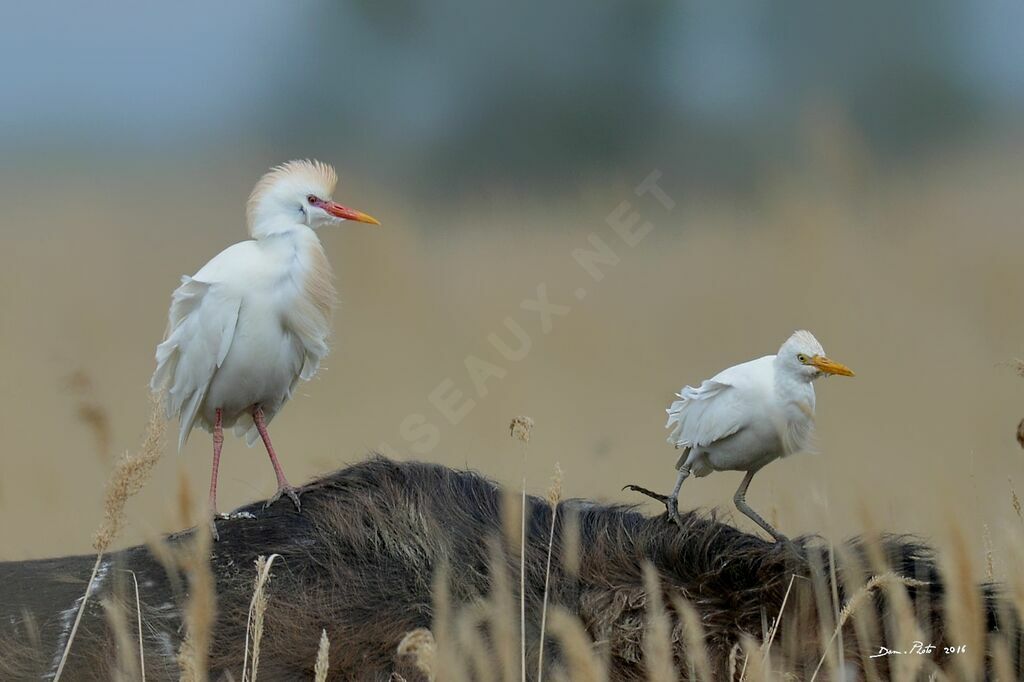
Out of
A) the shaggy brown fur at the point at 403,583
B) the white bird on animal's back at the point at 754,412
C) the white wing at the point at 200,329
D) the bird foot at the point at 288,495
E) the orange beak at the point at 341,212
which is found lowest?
the shaggy brown fur at the point at 403,583

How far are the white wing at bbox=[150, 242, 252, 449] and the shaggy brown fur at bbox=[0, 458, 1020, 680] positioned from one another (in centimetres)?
107

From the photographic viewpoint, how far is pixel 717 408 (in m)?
5.35

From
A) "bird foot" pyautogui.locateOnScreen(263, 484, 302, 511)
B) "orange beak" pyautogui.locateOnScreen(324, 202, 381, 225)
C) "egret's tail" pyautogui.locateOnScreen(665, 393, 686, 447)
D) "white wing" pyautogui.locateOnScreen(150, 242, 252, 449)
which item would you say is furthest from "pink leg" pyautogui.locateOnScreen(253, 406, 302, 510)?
"egret's tail" pyautogui.locateOnScreen(665, 393, 686, 447)

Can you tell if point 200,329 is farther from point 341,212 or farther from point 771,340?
point 771,340

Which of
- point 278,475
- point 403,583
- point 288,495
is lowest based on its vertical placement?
point 403,583

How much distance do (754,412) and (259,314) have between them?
188cm

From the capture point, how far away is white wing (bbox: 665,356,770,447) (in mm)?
5285

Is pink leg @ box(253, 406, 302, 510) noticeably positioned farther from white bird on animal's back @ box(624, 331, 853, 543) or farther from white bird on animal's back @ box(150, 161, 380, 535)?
white bird on animal's back @ box(624, 331, 853, 543)

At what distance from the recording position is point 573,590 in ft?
14.7

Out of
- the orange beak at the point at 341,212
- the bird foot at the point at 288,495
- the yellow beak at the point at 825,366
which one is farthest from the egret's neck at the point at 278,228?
the yellow beak at the point at 825,366

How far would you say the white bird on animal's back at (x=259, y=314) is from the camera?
5.82m

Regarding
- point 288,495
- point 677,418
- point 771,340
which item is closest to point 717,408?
point 677,418

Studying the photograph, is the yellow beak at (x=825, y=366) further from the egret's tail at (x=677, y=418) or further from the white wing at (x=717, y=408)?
the egret's tail at (x=677, y=418)

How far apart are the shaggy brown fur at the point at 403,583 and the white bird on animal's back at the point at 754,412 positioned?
19.5 inches
